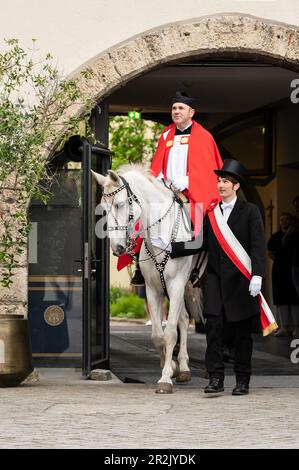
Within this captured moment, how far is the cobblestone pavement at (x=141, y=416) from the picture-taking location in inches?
328

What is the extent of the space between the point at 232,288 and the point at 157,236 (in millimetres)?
861

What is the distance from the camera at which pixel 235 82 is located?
17.3 meters

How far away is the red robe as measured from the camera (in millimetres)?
12070

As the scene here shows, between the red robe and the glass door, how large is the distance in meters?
0.45

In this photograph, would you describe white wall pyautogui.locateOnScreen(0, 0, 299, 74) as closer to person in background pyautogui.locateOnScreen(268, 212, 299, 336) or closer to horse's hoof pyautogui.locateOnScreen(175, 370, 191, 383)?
horse's hoof pyautogui.locateOnScreen(175, 370, 191, 383)

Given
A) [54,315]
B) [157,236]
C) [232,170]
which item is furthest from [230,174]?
[54,315]

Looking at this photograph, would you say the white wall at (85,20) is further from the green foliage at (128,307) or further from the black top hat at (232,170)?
the green foliage at (128,307)

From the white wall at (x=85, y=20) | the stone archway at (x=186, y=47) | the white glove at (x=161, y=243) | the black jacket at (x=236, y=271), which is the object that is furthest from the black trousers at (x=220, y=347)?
the white wall at (x=85, y=20)

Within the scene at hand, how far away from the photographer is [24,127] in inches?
477

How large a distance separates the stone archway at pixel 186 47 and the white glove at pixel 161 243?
1665 millimetres

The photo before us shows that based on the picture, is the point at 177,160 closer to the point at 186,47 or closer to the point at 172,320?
the point at 186,47

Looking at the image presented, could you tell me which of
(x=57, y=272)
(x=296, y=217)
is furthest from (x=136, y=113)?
(x=57, y=272)

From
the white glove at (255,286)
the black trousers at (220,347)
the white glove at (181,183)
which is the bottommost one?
the black trousers at (220,347)

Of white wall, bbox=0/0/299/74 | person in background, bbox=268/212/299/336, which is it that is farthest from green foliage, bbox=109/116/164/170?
white wall, bbox=0/0/299/74
